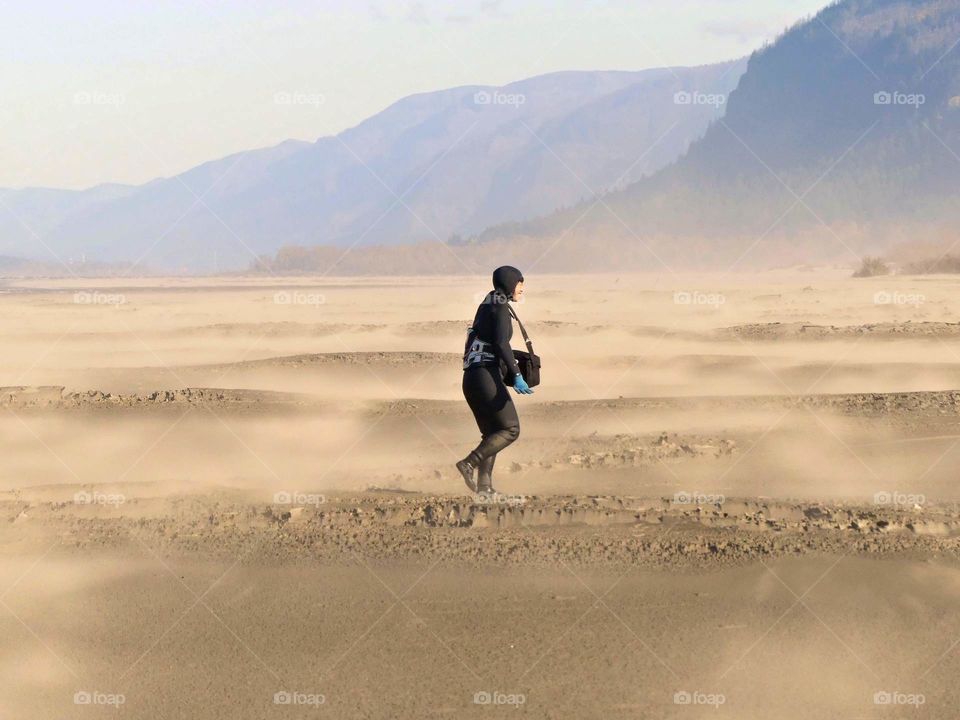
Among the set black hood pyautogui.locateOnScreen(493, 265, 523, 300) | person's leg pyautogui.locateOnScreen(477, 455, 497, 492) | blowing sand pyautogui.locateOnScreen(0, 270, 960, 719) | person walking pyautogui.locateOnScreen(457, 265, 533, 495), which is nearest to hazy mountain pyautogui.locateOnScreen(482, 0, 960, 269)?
blowing sand pyautogui.locateOnScreen(0, 270, 960, 719)

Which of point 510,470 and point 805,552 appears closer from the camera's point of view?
point 805,552

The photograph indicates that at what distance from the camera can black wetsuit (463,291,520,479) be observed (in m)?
8.90

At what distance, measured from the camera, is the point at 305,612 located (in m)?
7.14

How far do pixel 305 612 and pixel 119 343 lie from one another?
77.3ft

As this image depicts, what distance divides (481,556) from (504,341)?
1722 mm

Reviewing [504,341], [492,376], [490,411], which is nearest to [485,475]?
[490,411]

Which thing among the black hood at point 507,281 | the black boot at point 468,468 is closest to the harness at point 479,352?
the black hood at point 507,281

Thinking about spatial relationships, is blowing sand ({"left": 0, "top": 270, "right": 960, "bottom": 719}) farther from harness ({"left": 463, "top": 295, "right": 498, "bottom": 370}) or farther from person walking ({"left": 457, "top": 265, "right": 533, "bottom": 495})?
harness ({"left": 463, "top": 295, "right": 498, "bottom": 370})

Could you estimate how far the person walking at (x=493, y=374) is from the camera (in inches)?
350

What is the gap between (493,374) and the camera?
9.09 meters

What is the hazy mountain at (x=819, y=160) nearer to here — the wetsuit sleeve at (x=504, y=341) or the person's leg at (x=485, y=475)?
the person's leg at (x=485, y=475)

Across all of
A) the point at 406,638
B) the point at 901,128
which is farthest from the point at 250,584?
the point at 901,128

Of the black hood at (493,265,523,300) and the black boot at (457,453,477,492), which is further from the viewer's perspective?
the black boot at (457,453,477,492)

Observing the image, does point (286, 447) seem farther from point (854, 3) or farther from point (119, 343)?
point (854, 3)
